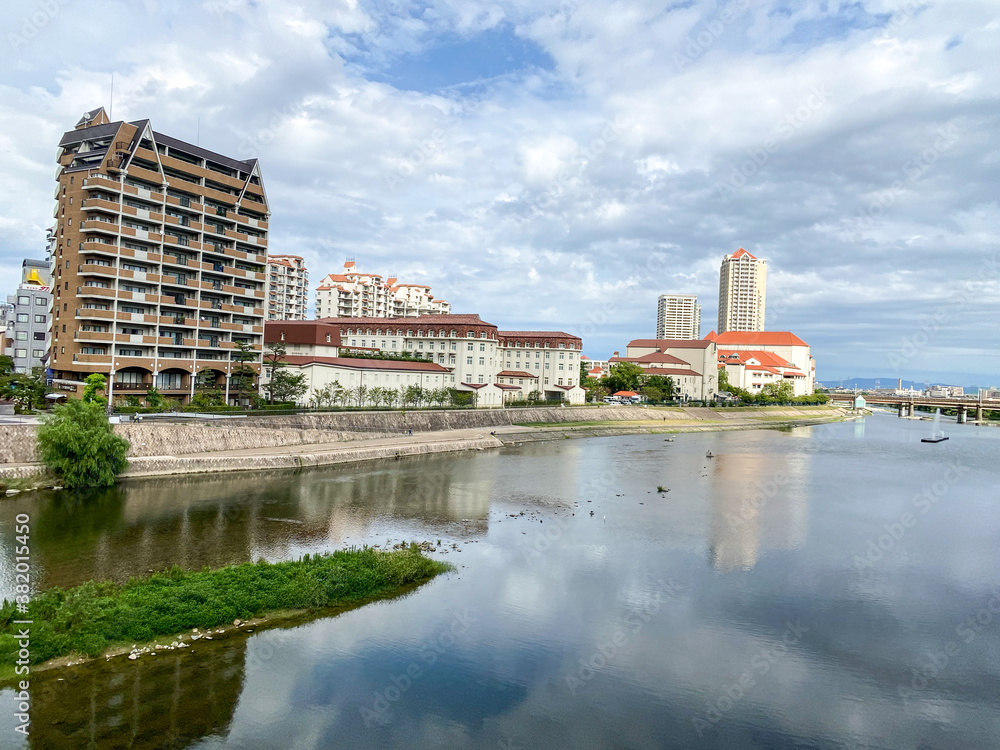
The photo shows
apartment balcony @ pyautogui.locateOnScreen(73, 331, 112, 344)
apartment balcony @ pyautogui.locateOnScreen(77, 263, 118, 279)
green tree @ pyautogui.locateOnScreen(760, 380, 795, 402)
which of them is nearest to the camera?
apartment balcony @ pyautogui.locateOnScreen(73, 331, 112, 344)

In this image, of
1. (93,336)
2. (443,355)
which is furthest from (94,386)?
(443,355)

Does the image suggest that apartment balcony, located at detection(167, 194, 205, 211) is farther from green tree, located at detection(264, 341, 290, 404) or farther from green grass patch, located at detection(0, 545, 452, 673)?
green grass patch, located at detection(0, 545, 452, 673)

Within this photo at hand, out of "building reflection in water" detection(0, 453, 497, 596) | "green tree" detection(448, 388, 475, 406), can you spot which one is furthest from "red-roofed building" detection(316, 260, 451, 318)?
"building reflection in water" detection(0, 453, 497, 596)

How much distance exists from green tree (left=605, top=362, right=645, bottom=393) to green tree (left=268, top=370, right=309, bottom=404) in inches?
1988

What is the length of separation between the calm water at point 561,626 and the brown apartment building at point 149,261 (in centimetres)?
1716

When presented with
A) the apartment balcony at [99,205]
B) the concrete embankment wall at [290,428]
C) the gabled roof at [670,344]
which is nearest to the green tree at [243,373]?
the concrete embankment wall at [290,428]

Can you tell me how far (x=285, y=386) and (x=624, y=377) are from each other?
52806 millimetres

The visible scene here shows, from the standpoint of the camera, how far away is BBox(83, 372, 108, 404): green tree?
38.8 metres

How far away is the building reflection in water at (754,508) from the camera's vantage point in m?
26.0

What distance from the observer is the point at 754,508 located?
3375 centimetres

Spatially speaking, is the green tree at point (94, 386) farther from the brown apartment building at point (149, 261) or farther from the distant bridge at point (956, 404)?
the distant bridge at point (956, 404)

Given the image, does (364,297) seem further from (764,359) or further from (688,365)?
(764,359)

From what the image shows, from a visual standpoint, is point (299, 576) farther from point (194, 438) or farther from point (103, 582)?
point (194, 438)

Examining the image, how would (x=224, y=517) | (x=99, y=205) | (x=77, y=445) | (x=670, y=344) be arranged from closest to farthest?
1. (x=224, y=517)
2. (x=77, y=445)
3. (x=99, y=205)
4. (x=670, y=344)
